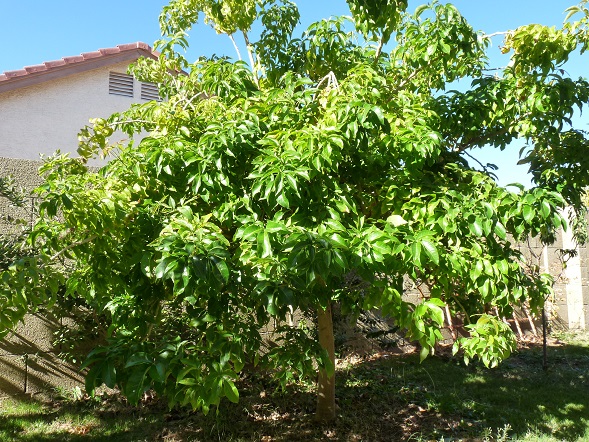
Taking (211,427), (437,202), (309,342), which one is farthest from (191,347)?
(211,427)

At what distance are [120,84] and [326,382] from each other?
596cm

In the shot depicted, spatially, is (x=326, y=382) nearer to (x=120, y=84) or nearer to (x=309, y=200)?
(x=309, y=200)

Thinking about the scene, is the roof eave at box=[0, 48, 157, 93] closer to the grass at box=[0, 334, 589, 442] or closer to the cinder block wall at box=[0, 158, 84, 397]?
the cinder block wall at box=[0, 158, 84, 397]

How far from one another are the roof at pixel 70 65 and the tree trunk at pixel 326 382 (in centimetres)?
562

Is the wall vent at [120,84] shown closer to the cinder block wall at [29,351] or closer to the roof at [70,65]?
the roof at [70,65]

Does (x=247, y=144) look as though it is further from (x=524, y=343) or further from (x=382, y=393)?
(x=524, y=343)

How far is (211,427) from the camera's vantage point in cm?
437

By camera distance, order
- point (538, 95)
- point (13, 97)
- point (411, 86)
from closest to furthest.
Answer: point (538, 95) → point (411, 86) → point (13, 97)

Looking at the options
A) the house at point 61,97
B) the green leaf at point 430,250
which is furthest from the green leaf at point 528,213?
the house at point 61,97

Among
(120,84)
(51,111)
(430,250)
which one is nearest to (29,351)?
(430,250)

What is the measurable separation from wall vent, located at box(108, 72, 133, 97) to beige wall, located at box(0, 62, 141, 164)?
0.07 meters

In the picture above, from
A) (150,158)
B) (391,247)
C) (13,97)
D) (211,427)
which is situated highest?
(13,97)

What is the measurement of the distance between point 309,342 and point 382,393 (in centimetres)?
224

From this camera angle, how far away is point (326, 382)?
4402 millimetres
